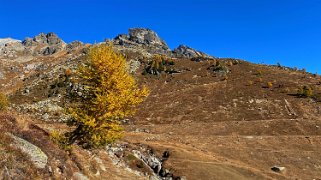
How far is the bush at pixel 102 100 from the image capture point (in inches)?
1097

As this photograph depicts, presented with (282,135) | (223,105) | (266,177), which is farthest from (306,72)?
(266,177)

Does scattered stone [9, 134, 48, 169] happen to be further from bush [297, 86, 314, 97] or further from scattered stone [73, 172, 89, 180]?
bush [297, 86, 314, 97]

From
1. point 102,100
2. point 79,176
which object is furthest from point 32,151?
point 102,100

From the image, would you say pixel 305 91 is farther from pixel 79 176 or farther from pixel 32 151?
pixel 32 151

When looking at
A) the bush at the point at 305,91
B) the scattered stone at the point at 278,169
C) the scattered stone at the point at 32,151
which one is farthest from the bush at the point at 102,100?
the bush at the point at 305,91

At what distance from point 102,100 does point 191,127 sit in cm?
5533

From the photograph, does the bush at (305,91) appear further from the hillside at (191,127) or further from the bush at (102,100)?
the bush at (102,100)

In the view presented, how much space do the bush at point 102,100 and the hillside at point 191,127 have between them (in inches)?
86.4

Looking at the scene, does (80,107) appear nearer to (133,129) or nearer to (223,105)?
(133,129)

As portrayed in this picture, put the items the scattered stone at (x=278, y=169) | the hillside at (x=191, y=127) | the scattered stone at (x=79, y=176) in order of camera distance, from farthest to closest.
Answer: the scattered stone at (x=278, y=169), the hillside at (x=191, y=127), the scattered stone at (x=79, y=176)

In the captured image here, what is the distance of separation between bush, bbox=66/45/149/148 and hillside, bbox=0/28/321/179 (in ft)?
7.20

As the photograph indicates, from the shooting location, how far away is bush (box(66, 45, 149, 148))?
27.9 metres

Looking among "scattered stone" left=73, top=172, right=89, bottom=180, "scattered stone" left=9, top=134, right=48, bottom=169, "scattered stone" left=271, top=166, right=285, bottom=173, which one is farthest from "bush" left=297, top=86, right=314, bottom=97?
"scattered stone" left=9, top=134, right=48, bottom=169

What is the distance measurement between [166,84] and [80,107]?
94.2 metres
